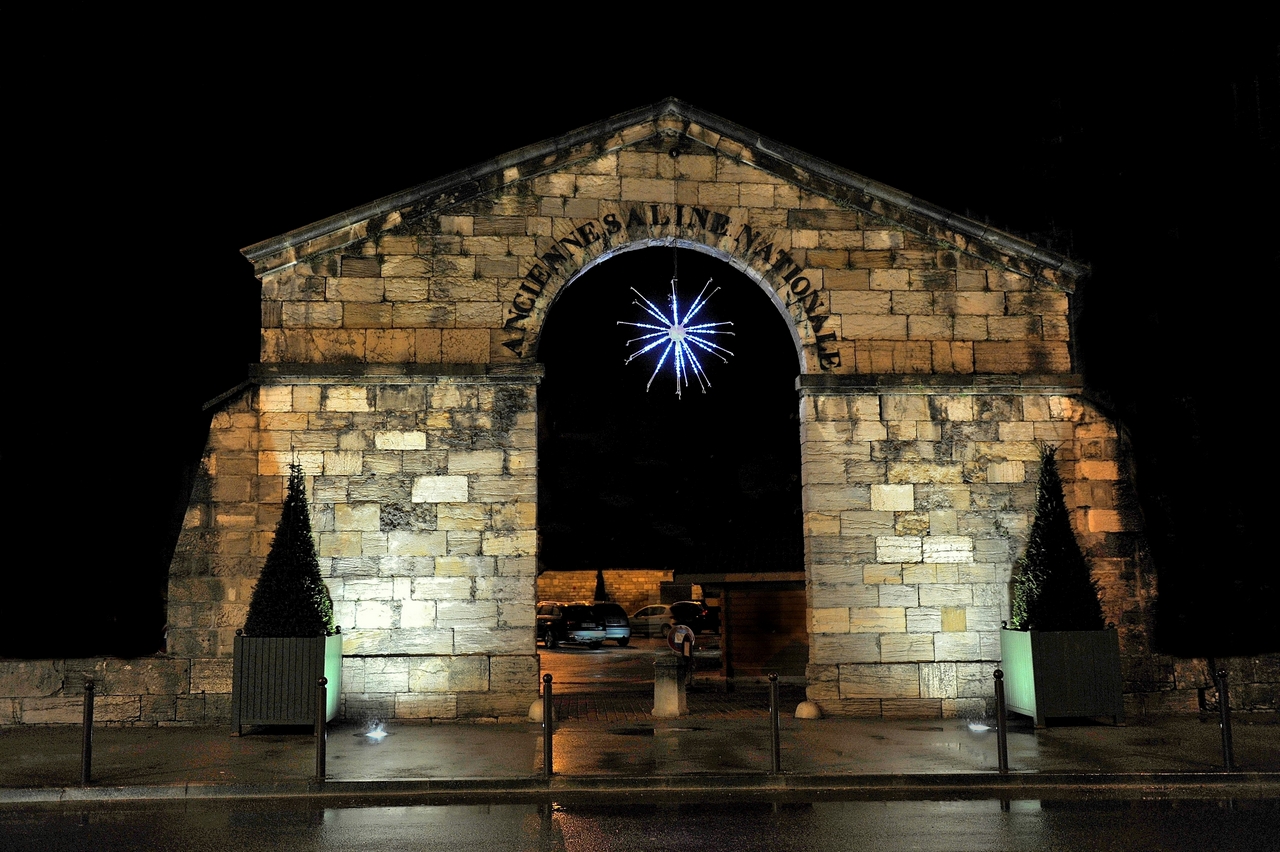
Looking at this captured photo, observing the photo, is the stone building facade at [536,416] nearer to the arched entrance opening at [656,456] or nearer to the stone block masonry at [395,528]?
the stone block masonry at [395,528]

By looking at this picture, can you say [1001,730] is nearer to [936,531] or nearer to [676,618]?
[936,531]

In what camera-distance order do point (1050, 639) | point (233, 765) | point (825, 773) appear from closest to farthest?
1. point (825, 773)
2. point (233, 765)
3. point (1050, 639)

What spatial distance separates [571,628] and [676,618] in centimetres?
565

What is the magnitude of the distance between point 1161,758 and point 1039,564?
3195 millimetres

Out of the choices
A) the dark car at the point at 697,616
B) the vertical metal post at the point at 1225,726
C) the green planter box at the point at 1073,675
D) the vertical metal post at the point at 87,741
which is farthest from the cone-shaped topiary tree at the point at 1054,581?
the dark car at the point at 697,616

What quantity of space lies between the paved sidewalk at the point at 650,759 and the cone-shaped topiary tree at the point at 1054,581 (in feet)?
4.23

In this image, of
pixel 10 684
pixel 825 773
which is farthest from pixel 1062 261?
pixel 10 684

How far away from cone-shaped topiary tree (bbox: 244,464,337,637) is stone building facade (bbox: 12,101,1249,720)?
0.70 meters

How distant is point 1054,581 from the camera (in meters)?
13.2

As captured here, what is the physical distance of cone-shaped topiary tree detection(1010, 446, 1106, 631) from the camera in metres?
13.2

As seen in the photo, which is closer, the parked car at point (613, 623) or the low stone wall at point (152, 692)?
the low stone wall at point (152, 692)

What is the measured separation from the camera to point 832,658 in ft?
46.3

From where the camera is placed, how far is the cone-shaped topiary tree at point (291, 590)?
12688 mm

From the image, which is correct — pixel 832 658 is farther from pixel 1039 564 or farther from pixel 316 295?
pixel 316 295
